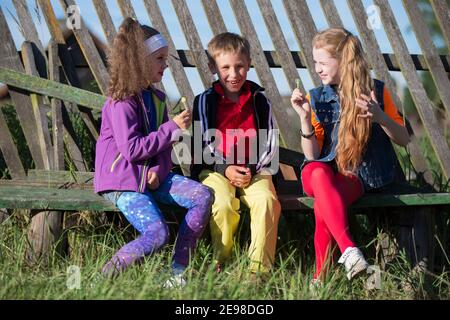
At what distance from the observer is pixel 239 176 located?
3855 mm

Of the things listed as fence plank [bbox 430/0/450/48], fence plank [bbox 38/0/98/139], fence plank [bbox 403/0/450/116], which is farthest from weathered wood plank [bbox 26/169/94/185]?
fence plank [bbox 430/0/450/48]

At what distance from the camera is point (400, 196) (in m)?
3.89

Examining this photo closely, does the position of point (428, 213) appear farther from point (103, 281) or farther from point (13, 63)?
point (13, 63)

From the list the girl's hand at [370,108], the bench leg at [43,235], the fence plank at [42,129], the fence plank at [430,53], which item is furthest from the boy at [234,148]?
the fence plank at [430,53]

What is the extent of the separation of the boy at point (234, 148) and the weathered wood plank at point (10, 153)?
3.86 feet

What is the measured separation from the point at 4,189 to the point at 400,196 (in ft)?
6.32

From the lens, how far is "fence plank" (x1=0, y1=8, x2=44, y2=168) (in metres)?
4.59

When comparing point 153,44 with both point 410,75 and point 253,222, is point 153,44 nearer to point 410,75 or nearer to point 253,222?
point 253,222

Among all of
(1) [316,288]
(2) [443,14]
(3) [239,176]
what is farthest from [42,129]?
(2) [443,14]

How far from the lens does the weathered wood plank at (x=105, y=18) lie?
458 centimetres

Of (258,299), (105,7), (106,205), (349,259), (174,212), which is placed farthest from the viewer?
(105,7)

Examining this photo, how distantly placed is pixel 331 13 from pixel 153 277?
86.6 inches

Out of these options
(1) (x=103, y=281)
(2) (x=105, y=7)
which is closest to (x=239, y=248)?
(1) (x=103, y=281)

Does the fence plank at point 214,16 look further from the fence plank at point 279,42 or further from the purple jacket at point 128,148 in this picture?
the purple jacket at point 128,148
